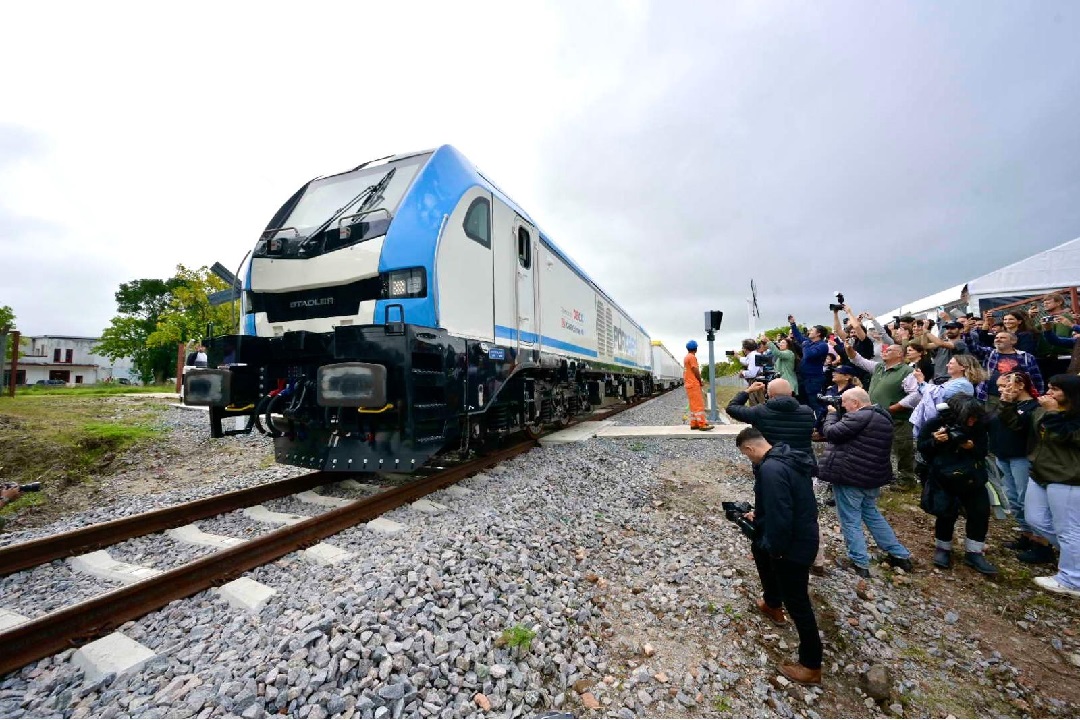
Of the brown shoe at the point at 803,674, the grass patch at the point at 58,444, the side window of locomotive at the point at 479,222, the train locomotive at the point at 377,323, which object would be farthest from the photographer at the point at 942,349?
the grass patch at the point at 58,444

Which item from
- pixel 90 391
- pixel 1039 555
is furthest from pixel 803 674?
pixel 90 391

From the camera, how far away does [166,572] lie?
297 cm

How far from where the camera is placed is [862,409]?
391cm

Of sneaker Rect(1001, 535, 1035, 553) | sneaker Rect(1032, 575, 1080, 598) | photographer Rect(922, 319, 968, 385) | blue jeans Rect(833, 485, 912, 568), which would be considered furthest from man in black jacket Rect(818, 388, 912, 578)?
photographer Rect(922, 319, 968, 385)

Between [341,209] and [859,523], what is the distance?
18.8 ft

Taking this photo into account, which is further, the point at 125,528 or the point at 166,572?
the point at 125,528

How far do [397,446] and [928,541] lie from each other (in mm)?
5120

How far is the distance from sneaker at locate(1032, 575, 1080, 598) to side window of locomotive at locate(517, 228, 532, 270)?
5.84 m

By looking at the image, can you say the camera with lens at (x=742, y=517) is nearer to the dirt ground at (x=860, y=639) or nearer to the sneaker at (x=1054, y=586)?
the dirt ground at (x=860, y=639)

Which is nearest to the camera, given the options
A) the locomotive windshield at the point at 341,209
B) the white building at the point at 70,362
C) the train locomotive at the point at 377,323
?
the train locomotive at the point at 377,323

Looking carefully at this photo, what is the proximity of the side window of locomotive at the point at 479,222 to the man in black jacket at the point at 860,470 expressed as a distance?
3.94m

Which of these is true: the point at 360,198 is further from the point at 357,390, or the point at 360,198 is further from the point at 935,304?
the point at 935,304

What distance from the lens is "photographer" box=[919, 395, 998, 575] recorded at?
388 centimetres

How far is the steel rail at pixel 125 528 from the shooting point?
346 cm
